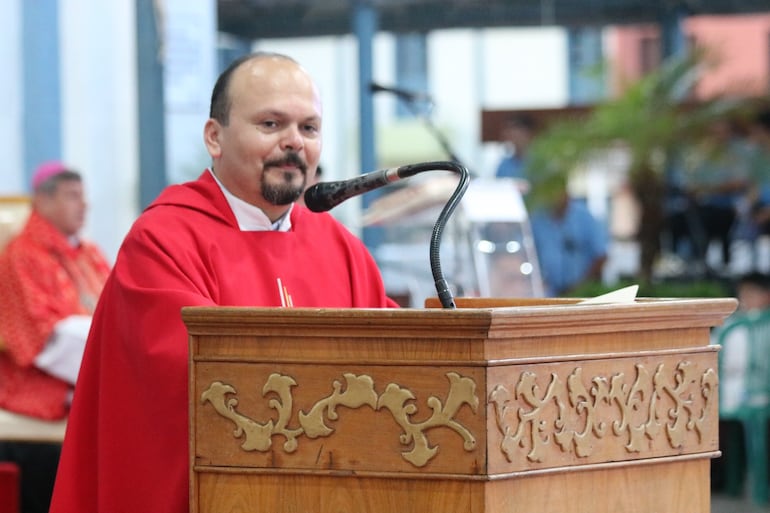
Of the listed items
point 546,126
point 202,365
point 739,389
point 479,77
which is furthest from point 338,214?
point 202,365

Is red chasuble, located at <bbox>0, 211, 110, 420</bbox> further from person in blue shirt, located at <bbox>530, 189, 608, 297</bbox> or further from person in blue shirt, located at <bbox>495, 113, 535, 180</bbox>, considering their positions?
person in blue shirt, located at <bbox>495, 113, 535, 180</bbox>

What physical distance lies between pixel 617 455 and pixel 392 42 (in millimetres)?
13624

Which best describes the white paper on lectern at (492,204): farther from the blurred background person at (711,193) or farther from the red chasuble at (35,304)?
the blurred background person at (711,193)

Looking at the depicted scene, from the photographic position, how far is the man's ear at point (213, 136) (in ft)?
10.4

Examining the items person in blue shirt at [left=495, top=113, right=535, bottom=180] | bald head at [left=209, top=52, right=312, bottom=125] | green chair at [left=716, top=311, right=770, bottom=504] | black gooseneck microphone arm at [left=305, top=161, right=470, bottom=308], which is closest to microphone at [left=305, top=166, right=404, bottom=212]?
black gooseneck microphone arm at [left=305, top=161, right=470, bottom=308]

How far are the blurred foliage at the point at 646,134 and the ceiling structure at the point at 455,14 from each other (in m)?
2.11

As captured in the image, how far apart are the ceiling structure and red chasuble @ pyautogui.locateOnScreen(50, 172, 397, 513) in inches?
392

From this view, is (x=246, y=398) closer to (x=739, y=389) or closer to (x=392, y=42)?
(x=739, y=389)

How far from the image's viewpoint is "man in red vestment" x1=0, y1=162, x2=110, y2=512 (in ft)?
19.7

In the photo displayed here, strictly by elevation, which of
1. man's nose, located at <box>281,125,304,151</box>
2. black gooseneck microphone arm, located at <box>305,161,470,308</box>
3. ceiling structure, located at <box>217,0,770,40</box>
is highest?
ceiling structure, located at <box>217,0,770,40</box>

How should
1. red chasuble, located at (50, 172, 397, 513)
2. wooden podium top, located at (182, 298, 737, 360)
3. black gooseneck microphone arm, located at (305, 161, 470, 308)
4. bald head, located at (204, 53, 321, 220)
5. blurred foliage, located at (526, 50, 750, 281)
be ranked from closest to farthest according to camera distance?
wooden podium top, located at (182, 298, 737, 360)
black gooseneck microphone arm, located at (305, 161, 470, 308)
red chasuble, located at (50, 172, 397, 513)
bald head, located at (204, 53, 321, 220)
blurred foliage, located at (526, 50, 750, 281)

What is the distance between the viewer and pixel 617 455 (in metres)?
2.41

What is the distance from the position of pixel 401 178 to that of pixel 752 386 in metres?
5.25

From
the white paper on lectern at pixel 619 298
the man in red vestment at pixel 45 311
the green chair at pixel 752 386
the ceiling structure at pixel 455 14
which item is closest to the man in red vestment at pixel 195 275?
the white paper on lectern at pixel 619 298
